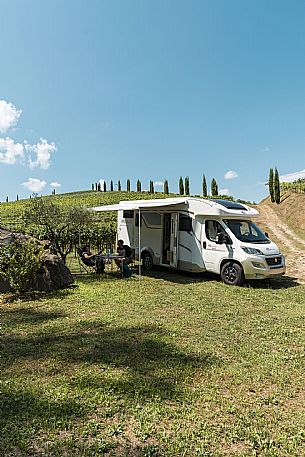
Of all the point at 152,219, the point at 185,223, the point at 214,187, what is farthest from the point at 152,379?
the point at 214,187

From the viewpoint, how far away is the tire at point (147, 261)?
12.2 metres

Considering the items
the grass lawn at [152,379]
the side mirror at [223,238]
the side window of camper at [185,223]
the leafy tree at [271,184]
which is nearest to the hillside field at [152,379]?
the grass lawn at [152,379]

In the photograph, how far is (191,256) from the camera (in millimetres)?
10586

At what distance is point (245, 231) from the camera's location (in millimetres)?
9930

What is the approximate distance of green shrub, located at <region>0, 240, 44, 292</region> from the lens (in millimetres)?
7695

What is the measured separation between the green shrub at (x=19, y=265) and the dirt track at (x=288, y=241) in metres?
7.72

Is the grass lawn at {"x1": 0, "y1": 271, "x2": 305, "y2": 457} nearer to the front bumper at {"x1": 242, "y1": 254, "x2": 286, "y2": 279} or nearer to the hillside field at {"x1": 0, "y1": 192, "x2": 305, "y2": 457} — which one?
the hillside field at {"x1": 0, "y1": 192, "x2": 305, "y2": 457}

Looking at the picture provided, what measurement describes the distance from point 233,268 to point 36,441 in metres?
7.49

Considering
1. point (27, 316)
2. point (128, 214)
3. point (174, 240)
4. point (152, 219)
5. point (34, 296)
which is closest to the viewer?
point (27, 316)

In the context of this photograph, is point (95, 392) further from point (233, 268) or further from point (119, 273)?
point (119, 273)

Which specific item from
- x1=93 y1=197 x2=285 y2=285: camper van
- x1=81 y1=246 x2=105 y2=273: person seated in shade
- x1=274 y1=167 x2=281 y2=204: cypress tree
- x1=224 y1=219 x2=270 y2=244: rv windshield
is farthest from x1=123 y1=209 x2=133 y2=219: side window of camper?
x1=274 y1=167 x2=281 y2=204: cypress tree

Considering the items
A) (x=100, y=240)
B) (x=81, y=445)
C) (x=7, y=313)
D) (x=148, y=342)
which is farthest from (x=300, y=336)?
(x=100, y=240)

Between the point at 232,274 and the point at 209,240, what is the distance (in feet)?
4.24

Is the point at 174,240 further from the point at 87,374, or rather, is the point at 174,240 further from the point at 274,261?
the point at 87,374
